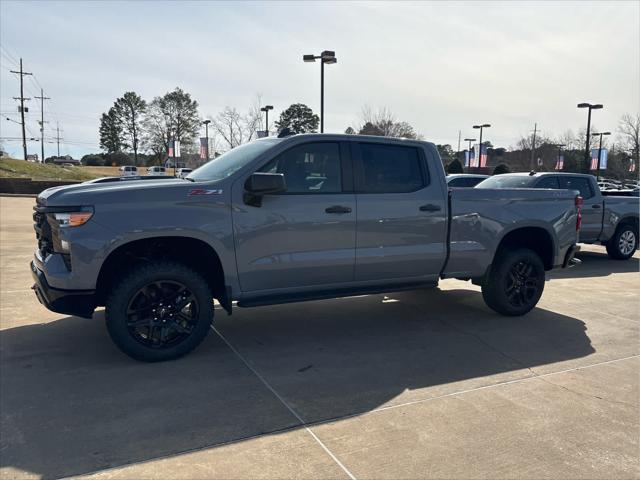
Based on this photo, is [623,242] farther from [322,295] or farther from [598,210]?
[322,295]

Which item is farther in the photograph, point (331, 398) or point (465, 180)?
point (465, 180)

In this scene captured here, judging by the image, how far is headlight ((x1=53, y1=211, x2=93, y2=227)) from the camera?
412cm

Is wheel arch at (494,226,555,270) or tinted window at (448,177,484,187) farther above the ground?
tinted window at (448,177,484,187)

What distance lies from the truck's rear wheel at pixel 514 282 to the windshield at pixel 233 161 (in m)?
2.95

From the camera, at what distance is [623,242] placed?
11.2m

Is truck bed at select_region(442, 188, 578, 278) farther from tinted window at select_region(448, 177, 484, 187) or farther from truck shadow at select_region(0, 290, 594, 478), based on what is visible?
tinted window at select_region(448, 177, 484, 187)

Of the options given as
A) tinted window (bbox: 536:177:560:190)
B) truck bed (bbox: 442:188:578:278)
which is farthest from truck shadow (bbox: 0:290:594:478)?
tinted window (bbox: 536:177:560:190)

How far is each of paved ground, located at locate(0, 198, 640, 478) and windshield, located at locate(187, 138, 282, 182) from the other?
5.30 ft

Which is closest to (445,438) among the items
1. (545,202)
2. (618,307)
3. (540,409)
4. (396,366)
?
(540,409)

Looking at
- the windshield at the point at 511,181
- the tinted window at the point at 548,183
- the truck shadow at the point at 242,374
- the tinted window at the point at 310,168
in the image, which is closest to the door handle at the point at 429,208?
the tinted window at the point at 310,168

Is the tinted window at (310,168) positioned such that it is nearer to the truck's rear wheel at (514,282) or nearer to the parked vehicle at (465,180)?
the truck's rear wheel at (514,282)

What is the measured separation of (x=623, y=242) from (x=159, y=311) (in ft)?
34.2

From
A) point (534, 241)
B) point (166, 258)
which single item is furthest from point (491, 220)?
point (166, 258)

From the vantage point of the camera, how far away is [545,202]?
6.20 m
